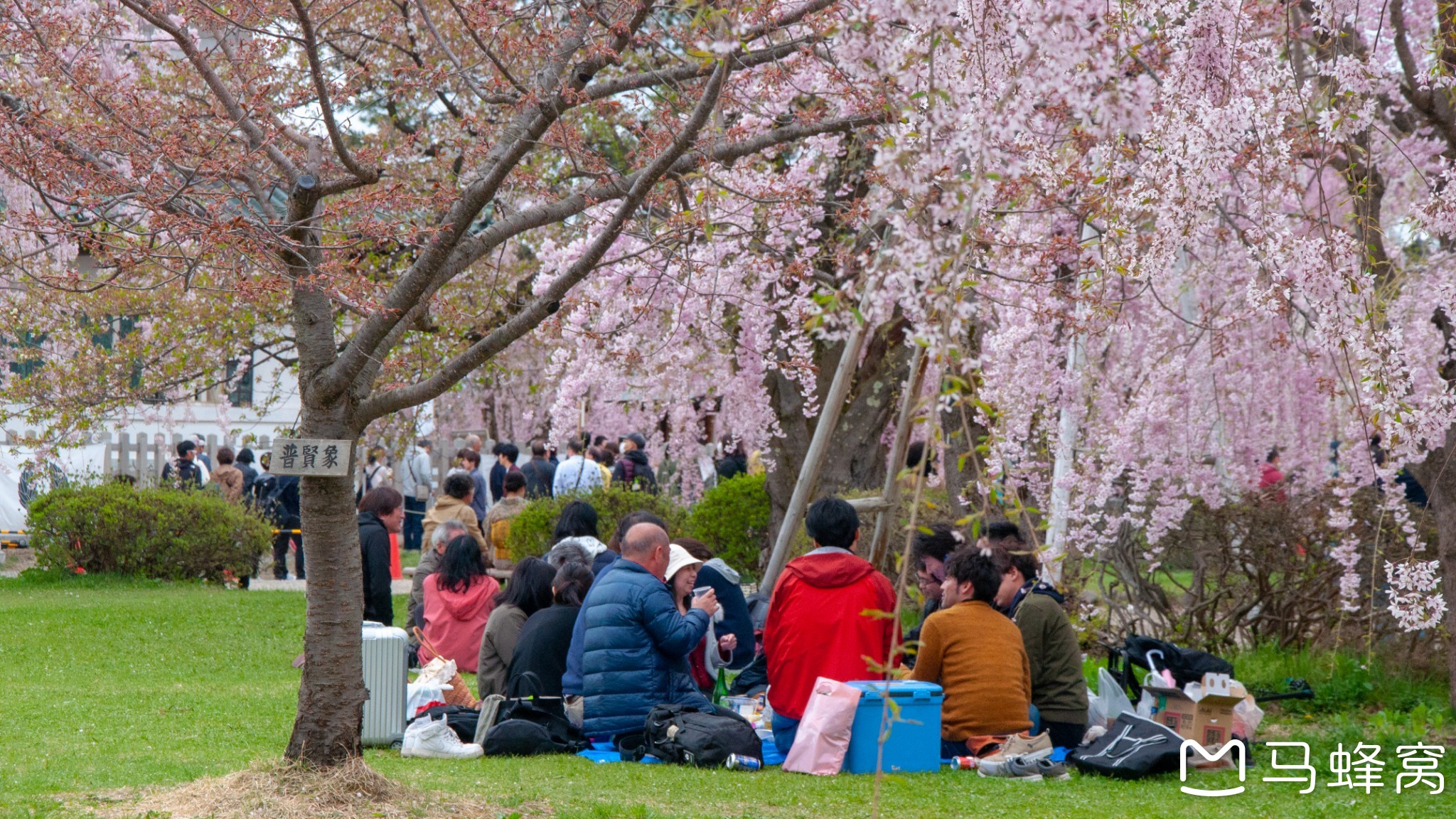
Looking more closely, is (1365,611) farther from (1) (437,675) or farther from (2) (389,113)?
(2) (389,113)

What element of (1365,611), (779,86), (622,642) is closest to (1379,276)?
(1365,611)

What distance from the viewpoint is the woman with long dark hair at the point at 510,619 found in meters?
6.81

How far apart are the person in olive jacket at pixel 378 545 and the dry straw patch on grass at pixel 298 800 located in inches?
105

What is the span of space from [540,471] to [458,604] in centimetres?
715

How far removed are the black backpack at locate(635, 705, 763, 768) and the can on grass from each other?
2 cm

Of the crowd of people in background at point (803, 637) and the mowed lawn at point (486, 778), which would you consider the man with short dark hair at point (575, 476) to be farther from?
the crowd of people in background at point (803, 637)

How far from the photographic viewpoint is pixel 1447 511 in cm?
680

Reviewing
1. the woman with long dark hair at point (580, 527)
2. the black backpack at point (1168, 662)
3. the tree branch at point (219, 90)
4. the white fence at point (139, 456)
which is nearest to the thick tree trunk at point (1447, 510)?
the black backpack at point (1168, 662)

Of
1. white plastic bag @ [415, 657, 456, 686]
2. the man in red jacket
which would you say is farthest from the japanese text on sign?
white plastic bag @ [415, 657, 456, 686]

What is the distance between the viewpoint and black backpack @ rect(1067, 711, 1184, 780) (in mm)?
5824

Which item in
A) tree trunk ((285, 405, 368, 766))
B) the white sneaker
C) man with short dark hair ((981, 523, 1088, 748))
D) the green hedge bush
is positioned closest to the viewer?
tree trunk ((285, 405, 368, 766))

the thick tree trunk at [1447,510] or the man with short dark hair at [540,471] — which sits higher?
the man with short dark hair at [540,471]

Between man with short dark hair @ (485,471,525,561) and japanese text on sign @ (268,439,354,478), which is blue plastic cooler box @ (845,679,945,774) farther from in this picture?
man with short dark hair @ (485,471,525,561)

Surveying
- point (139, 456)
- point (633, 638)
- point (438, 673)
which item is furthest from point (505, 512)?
point (139, 456)
